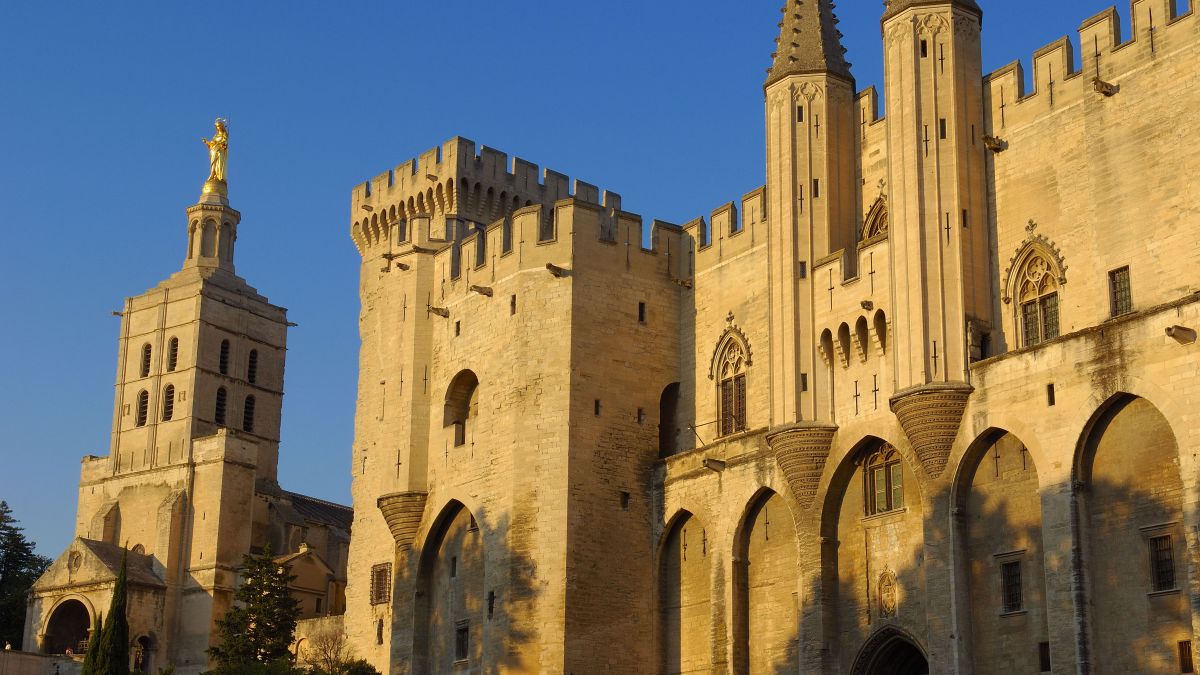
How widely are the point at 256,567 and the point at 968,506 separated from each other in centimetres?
2828

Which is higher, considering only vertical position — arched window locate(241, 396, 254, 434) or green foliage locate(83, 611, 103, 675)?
arched window locate(241, 396, 254, 434)

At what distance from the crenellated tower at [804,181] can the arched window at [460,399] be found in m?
9.68

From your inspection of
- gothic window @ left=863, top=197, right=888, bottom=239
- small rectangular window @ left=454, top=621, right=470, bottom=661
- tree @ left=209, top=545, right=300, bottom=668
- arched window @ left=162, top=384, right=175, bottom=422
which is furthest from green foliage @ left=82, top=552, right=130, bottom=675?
arched window @ left=162, top=384, right=175, bottom=422

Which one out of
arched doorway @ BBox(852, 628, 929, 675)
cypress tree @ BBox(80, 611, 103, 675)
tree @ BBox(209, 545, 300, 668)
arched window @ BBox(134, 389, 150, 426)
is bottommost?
arched doorway @ BBox(852, 628, 929, 675)

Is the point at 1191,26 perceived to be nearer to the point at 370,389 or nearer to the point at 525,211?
the point at 525,211

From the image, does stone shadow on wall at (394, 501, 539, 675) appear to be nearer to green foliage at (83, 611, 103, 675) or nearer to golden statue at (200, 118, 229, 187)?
green foliage at (83, 611, 103, 675)

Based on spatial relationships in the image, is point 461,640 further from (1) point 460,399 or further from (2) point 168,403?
(2) point 168,403

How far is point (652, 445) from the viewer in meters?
38.7

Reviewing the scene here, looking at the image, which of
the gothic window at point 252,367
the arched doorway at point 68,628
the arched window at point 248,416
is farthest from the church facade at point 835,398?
the gothic window at point 252,367

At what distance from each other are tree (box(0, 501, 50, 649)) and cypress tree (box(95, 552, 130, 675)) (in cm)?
2892

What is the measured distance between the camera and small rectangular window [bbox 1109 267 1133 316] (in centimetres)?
2872

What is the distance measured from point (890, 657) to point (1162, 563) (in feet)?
23.2

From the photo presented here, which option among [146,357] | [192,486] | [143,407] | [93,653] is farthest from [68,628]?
[93,653]

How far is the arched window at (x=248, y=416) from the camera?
7369 centimetres
